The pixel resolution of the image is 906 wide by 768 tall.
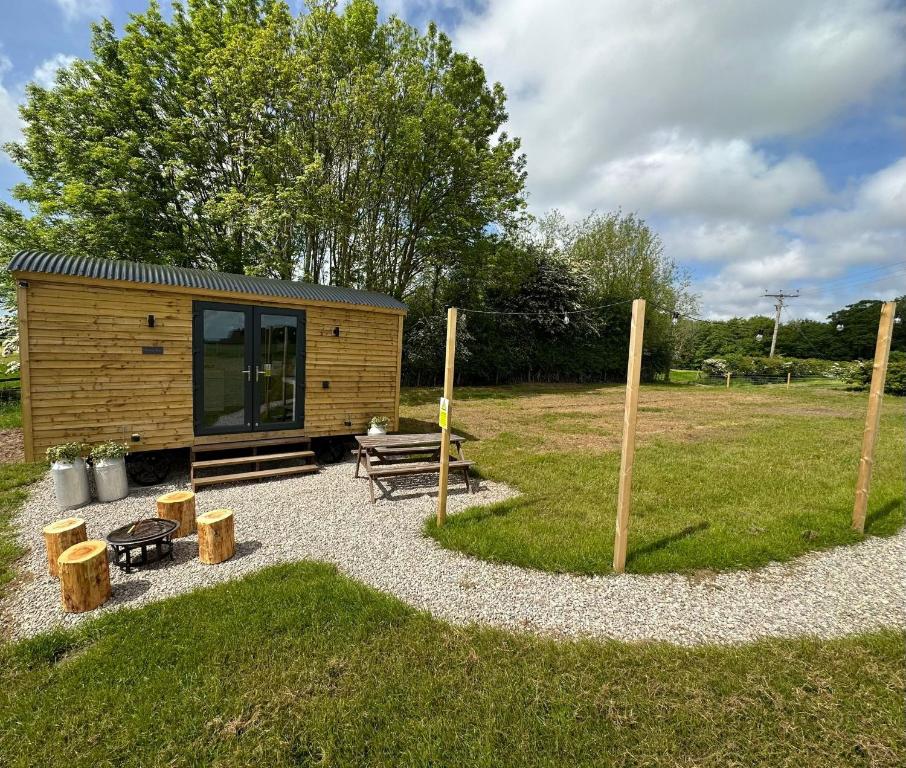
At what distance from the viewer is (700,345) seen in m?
53.4

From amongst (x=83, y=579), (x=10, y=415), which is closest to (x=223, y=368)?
(x=83, y=579)

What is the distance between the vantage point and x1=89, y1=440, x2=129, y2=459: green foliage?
536 cm

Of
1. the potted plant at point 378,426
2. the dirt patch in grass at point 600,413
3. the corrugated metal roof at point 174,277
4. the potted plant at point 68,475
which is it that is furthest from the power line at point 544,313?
the potted plant at point 68,475

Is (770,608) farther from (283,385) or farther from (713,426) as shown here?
(713,426)

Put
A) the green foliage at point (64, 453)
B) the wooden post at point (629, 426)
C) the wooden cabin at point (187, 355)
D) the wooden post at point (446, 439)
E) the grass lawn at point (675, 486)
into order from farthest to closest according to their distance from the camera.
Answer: the wooden cabin at point (187, 355), the green foliage at point (64, 453), the wooden post at point (446, 439), the grass lawn at point (675, 486), the wooden post at point (629, 426)

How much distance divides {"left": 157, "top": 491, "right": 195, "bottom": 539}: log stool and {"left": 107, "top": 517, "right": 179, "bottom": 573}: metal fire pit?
0.26 metres

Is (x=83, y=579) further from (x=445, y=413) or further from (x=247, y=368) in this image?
(x=247, y=368)

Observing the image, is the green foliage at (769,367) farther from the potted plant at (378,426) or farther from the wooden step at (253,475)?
the wooden step at (253,475)

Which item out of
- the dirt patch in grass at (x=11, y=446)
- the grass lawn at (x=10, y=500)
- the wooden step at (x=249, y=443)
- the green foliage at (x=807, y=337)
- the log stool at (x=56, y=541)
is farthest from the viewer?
the green foliage at (x=807, y=337)

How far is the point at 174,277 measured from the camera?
6.12 m

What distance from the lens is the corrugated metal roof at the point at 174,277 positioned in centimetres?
530

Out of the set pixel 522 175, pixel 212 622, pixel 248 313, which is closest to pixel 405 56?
pixel 522 175

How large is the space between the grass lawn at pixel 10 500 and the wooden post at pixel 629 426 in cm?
538

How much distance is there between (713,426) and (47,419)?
46.6ft
